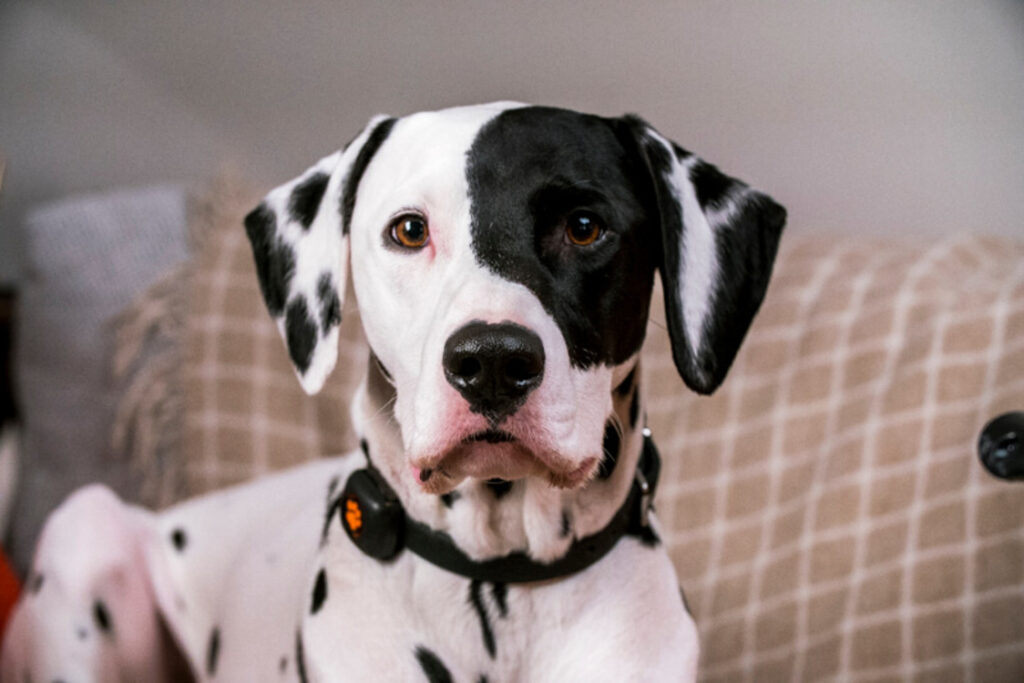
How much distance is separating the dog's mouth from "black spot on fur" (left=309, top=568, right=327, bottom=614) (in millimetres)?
259

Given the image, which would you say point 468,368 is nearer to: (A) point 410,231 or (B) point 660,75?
(A) point 410,231

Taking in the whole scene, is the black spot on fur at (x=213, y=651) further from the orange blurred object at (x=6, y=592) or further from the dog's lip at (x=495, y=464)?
the dog's lip at (x=495, y=464)

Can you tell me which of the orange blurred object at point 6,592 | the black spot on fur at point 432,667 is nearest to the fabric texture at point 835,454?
the orange blurred object at point 6,592

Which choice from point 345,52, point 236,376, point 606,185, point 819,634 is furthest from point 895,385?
point 236,376

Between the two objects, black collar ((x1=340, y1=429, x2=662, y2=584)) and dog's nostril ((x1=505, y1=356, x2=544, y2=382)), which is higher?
dog's nostril ((x1=505, y1=356, x2=544, y2=382))

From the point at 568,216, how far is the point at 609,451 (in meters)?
0.25

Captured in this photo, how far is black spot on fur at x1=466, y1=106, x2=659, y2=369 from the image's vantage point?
35.8 inches

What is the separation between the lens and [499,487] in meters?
1.00

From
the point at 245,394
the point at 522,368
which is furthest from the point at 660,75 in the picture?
the point at 245,394

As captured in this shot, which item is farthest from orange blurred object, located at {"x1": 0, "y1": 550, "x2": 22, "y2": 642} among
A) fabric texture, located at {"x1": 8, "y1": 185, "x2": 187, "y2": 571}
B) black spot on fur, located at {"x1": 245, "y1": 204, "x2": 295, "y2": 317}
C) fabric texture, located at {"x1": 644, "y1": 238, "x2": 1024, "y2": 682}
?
fabric texture, located at {"x1": 644, "y1": 238, "x2": 1024, "y2": 682}

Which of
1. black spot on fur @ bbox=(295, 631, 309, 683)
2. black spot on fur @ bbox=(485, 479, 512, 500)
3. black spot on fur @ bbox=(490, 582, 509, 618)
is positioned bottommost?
black spot on fur @ bbox=(295, 631, 309, 683)

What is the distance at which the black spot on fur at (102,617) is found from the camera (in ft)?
4.91

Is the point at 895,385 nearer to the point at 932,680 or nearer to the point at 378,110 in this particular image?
the point at 932,680

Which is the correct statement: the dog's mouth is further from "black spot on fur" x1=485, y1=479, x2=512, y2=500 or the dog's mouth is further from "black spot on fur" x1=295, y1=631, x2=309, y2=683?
"black spot on fur" x1=295, y1=631, x2=309, y2=683
